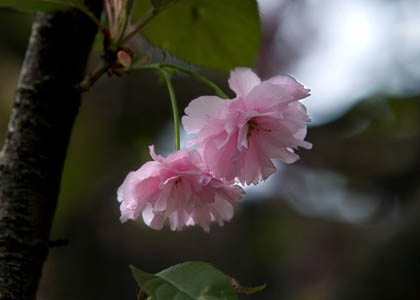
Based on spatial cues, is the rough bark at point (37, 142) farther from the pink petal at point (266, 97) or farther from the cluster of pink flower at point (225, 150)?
the pink petal at point (266, 97)

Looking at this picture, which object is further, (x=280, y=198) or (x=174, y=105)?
(x=280, y=198)

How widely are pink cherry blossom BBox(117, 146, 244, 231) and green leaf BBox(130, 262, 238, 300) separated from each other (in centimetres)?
11

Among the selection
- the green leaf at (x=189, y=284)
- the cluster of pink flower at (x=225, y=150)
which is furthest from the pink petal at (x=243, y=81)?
the green leaf at (x=189, y=284)

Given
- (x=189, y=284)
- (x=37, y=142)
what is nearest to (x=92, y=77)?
(x=37, y=142)

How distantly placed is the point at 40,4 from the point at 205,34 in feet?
0.97

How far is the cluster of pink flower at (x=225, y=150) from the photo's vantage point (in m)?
0.66

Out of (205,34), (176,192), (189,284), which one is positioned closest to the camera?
(189,284)

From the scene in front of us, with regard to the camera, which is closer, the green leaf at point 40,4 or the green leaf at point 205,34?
the green leaf at point 40,4

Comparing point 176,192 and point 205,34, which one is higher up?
point 205,34

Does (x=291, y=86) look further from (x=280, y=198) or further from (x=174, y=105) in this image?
(x=280, y=198)

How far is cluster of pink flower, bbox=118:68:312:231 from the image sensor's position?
0.66m

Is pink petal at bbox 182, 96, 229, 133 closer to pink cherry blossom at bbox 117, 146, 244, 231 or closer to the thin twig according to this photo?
pink cherry blossom at bbox 117, 146, 244, 231

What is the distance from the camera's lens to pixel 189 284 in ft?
1.95

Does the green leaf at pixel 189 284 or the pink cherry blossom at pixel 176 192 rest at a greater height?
the pink cherry blossom at pixel 176 192
